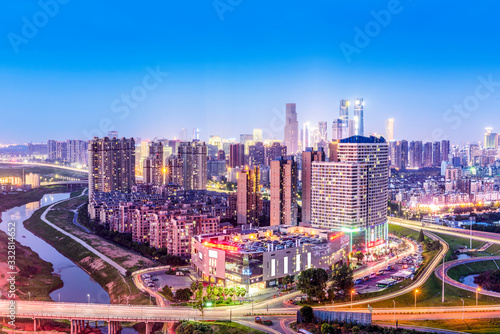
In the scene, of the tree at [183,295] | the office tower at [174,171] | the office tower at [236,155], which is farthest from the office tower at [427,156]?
the tree at [183,295]

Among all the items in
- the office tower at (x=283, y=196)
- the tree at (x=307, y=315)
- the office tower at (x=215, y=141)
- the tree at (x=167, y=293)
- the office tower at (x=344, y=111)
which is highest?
the office tower at (x=344, y=111)

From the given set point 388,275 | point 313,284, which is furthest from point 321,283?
point 388,275

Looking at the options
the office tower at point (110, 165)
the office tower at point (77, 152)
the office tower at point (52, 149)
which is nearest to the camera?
the office tower at point (110, 165)

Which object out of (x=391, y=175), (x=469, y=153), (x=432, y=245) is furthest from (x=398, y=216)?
(x=469, y=153)

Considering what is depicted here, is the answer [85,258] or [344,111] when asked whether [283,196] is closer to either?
[85,258]

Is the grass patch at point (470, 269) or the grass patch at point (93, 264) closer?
the grass patch at point (93, 264)

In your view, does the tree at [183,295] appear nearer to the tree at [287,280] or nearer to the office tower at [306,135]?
the tree at [287,280]
